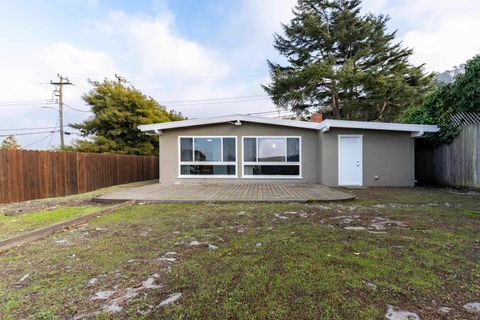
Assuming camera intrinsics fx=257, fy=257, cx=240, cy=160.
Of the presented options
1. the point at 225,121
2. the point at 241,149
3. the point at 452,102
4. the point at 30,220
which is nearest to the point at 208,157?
the point at 241,149

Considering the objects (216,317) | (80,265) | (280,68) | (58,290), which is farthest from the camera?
(280,68)

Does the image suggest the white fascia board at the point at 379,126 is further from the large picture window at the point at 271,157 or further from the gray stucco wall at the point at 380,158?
the large picture window at the point at 271,157

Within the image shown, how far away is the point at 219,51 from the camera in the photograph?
1775cm

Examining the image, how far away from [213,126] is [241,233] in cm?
773

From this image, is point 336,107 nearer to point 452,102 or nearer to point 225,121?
point 452,102

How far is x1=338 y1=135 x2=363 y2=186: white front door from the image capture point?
1008 cm

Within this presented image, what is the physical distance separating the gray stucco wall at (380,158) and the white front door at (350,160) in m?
0.16

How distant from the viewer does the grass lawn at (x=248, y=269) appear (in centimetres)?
199

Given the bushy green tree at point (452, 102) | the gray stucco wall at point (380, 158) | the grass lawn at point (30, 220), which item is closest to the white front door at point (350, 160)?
the gray stucco wall at point (380, 158)

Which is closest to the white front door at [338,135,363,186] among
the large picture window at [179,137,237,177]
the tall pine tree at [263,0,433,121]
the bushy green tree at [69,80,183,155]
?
the large picture window at [179,137,237,177]

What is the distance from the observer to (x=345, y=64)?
17.9 m

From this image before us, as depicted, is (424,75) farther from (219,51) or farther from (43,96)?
(43,96)

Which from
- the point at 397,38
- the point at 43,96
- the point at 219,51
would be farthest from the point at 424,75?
the point at 43,96

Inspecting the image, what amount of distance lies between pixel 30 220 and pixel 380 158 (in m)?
10.9
